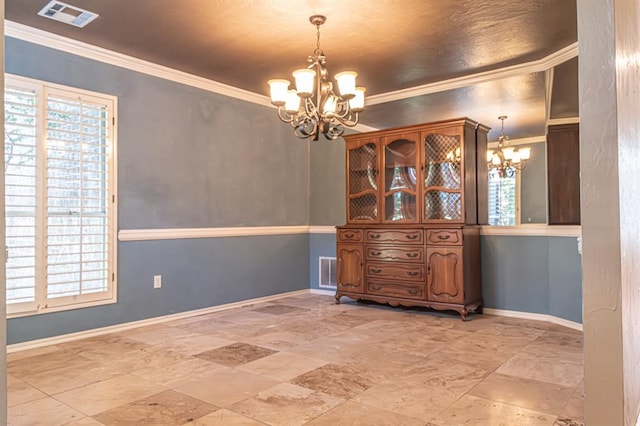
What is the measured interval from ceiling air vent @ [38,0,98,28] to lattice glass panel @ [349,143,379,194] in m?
2.86

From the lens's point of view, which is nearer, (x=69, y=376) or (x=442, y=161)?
(x=69, y=376)

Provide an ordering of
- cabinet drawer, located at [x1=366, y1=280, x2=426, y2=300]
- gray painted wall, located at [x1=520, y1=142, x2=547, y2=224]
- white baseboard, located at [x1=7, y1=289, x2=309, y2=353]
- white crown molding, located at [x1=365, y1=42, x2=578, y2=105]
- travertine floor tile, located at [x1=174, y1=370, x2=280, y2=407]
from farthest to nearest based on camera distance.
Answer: cabinet drawer, located at [x1=366, y1=280, x2=426, y2=300]
gray painted wall, located at [x1=520, y1=142, x2=547, y2=224]
white crown molding, located at [x1=365, y1=42, x2=578, y2=105]
white baseboard, located at [x1=7, y1=289, x2=309, y2=353]
travertine floor tile, located at [x1=174, y1=370, x2=280, y2=407]

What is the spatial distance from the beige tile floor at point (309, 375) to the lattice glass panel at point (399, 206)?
43.6 inches

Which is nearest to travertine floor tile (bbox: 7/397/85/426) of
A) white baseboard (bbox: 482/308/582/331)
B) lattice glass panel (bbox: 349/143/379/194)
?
lattice glass panel (bbox: 349/143/379/194)

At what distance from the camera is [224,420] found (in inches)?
83.0

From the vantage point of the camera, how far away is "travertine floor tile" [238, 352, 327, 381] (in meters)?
2.75

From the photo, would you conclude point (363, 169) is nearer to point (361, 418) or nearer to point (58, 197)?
point (58, 197)

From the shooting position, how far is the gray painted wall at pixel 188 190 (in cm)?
369

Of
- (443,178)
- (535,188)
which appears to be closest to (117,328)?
(443,178)

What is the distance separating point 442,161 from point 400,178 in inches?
19.1

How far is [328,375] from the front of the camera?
271cm

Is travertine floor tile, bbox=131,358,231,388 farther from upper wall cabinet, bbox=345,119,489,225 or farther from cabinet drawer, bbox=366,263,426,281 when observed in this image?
upper wall cabinet, bbox=345,119,489,225

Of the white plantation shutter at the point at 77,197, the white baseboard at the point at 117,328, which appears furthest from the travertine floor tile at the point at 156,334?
the white plantation shutter at the point at 77,197

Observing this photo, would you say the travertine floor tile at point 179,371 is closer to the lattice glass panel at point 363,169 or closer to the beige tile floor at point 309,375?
the beige tile floor at point 309,375
